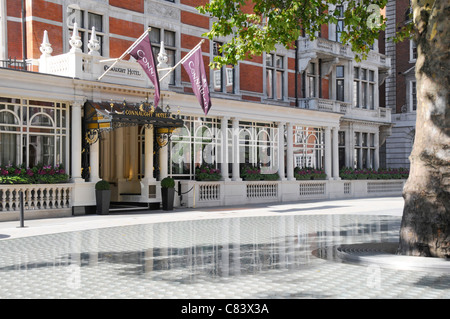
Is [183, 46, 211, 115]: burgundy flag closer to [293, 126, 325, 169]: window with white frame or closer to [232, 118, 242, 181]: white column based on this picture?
[232, 118, 242, 181]: white column

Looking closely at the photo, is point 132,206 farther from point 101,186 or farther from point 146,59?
point 146,59

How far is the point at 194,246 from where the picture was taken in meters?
12.1

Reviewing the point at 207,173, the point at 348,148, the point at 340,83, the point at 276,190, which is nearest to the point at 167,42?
the point at 207,173

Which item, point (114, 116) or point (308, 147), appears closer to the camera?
point (114, 116)

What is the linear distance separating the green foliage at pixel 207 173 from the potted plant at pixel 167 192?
7.66 feet

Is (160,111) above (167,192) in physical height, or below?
above

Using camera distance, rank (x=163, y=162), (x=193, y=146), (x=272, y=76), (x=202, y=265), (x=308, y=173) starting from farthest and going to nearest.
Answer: (x=272, y=76) < (x=308, y=173) < (x=193, y=146) < (x=163, y=162) < (x=202, y=265)

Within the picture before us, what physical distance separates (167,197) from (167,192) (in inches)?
7.8

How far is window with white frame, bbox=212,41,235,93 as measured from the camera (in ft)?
92.3

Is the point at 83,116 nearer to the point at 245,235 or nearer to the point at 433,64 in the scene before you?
the point at 245,235

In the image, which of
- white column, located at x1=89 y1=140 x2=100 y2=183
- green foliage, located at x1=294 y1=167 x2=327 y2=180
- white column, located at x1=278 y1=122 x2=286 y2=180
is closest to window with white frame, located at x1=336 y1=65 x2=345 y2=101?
green foliage, located at x1=294 y1=167 x2=327 y2=180

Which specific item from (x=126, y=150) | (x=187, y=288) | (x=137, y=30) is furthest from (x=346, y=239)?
(x=137, y=30)

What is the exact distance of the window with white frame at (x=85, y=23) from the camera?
2234 cm

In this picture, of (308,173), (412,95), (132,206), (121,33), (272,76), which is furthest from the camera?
(412,95)
